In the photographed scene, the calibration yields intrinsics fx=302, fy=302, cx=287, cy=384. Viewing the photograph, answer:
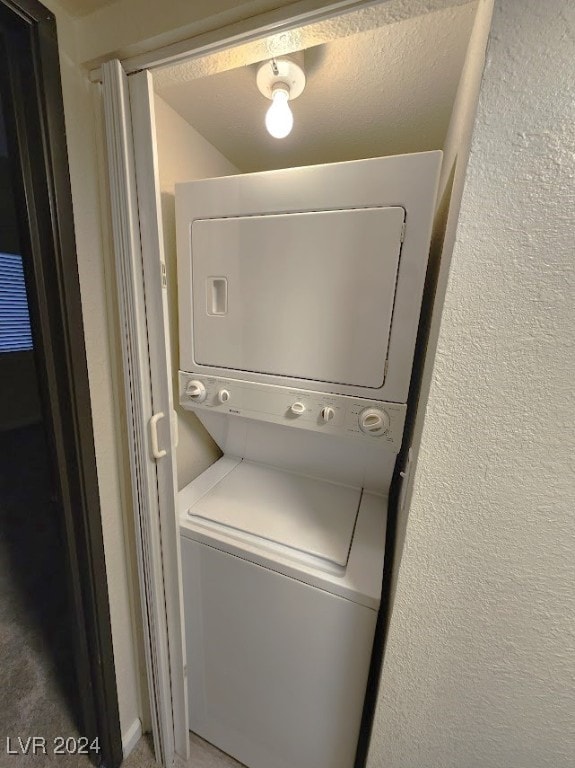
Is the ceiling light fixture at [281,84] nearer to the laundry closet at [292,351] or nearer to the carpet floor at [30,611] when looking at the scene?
the laundry closet at [292,351]

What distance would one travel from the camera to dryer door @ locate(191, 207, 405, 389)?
1.03 m

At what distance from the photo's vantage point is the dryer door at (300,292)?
103cm

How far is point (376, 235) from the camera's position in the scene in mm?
1003

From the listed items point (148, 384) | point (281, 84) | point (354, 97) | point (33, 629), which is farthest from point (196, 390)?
point (33, 629)

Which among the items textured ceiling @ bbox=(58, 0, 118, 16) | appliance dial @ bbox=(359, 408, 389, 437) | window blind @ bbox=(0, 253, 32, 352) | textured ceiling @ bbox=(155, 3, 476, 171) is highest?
textured ceiling @ bbox=(155, 3, 476, 171)

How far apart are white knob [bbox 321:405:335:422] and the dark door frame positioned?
834mm

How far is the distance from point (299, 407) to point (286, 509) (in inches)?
18.5

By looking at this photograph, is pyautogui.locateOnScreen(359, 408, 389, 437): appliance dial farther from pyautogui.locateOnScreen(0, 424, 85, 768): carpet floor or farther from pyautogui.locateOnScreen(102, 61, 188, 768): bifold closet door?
pyautogui.locateOnScreen(0, 424, 85, 768): carpet floor

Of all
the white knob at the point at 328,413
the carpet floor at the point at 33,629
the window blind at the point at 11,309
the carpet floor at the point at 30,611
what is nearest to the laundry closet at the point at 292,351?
the white knob at the point at 328,413

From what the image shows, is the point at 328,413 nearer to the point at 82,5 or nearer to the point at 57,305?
the point at 57,305

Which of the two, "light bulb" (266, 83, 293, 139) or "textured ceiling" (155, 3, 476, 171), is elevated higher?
"textured ceiling" (155, 3, 476, 171)

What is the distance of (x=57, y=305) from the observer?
0.93 metres

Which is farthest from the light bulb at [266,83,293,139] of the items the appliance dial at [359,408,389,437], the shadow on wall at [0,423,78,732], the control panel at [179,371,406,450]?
the shadow on wall at [0,423,78,732]

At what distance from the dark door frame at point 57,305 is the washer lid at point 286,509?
0.43 m
